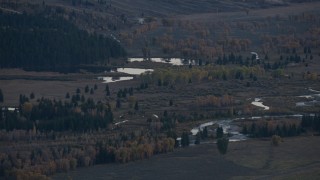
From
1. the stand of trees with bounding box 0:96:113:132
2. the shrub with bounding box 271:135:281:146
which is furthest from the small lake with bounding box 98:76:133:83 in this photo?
A: the shrub with bounding box 271:135:281:146

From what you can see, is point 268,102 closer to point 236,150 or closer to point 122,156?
point 236,150

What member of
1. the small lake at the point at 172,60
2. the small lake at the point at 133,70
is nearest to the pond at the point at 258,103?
the small lake at the point at 133,70

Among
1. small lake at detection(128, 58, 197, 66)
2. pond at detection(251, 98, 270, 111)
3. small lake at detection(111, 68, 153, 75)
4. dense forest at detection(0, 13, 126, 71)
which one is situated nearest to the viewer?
pond at detection(251, 98, 270, 111)

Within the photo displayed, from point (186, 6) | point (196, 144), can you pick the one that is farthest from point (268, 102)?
point (186, 6)

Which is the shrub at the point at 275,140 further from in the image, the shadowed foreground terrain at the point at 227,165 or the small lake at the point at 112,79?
the small lake at the point at 112,79

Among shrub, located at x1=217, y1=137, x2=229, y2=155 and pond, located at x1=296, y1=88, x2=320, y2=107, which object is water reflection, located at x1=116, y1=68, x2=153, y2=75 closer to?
pond, located at x1=296, y1=88, x2=320, y2=107
